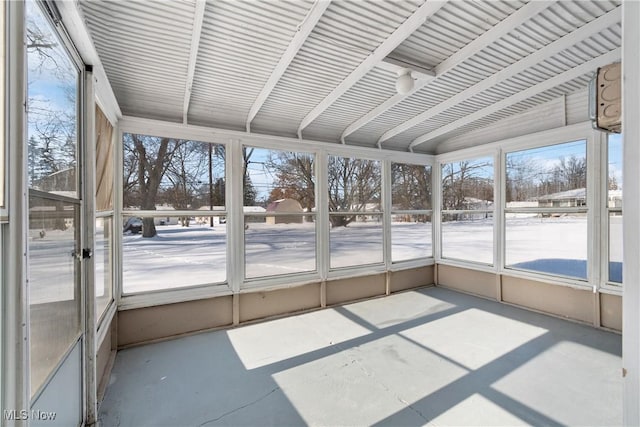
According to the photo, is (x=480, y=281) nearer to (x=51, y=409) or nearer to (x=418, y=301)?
(x=418, y=301)

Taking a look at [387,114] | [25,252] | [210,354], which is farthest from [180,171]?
[387,114]

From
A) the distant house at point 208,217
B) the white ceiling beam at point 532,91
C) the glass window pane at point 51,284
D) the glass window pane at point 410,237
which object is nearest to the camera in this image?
the glass window pane at point 51,284

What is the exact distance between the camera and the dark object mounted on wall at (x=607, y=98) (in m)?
0.71

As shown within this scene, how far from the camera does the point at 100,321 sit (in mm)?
2553

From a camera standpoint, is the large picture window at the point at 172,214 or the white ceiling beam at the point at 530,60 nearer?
the white ceiling beam at the point at 530,60

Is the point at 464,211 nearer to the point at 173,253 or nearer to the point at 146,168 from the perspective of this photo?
the point at 173,253

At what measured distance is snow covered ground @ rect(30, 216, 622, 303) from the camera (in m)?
3.38

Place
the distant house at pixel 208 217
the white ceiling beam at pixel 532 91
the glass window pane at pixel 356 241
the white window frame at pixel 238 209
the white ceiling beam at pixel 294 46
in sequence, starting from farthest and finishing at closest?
1. the glass window pane at pixel 356 241
2. the distant house at pixel 208 217
3. the white window frame at pixel 238 209
4. the white ceiling beam at pixel 532 91
5. the white ceiling beam at pixel 294 46

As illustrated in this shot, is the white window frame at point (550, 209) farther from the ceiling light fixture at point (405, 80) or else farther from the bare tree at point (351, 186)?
the ceiling light fixture at point (405, 80)

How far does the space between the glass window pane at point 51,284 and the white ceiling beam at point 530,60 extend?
3952mm

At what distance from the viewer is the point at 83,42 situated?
1.82 metres

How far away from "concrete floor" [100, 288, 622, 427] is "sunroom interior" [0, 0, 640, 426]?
0.02m

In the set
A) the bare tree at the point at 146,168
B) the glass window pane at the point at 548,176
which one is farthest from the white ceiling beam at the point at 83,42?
the glass window pane at the point at 548,176

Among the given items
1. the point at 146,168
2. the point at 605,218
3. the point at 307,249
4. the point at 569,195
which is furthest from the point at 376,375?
the point at 569,195
